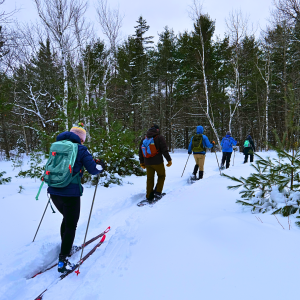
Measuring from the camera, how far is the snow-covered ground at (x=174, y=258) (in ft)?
5.46

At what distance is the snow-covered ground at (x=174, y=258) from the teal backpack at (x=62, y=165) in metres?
1.19

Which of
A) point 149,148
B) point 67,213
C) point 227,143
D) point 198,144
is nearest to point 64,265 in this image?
point 67,213

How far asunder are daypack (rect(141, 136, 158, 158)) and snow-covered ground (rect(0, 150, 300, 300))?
5.28ft

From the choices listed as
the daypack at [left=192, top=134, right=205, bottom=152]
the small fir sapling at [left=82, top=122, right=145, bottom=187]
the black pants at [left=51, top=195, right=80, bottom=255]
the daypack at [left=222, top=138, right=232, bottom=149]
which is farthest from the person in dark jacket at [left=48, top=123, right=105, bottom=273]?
→ the daypack at [left=222, top=138, right=232, bottom=149]

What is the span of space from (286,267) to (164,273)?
1122 millimetres

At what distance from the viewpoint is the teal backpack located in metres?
2.46

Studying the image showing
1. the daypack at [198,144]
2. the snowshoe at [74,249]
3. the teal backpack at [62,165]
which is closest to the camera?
the teal backpack at [62,165]

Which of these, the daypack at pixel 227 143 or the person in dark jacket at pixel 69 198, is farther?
the daypack at pixel 227 143

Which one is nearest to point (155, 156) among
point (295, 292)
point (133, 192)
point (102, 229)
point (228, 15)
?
point (133, 192)

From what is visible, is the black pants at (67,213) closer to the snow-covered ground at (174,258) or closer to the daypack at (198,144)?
the snow-covered ground at (174,258)

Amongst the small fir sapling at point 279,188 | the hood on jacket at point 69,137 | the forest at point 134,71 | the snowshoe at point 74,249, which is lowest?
the snowshoe at point 74,249

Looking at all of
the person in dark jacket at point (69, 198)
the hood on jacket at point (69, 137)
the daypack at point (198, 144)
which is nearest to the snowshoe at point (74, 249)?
the person in dark jacket at point (69, 198)

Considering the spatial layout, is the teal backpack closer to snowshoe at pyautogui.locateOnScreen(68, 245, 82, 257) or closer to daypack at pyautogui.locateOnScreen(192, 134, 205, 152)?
snowshoe at pyautogui.locateOnScreen(68, 245, 82, 257)

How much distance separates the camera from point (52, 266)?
8.88 ft
